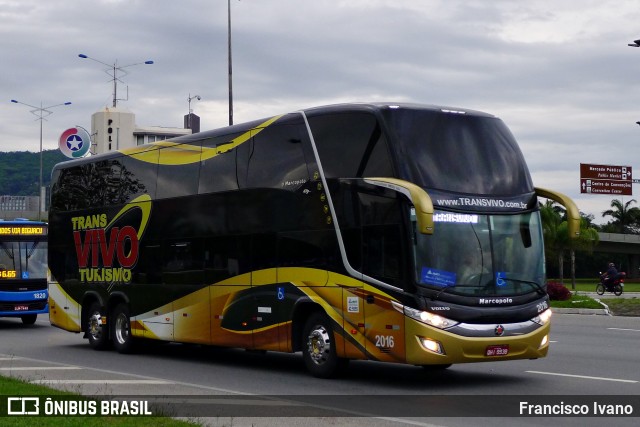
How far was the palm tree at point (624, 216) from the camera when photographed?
113 m

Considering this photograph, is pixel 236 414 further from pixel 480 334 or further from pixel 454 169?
pixel 454 169

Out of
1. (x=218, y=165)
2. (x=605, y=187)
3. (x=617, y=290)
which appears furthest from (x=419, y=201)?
(x=605, y=187)

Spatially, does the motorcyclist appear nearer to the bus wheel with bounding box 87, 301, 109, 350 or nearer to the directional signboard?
the directional signboard

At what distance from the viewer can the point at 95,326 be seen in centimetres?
2209

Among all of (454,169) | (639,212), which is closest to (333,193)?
(454,169)

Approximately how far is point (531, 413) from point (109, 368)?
8.65 m

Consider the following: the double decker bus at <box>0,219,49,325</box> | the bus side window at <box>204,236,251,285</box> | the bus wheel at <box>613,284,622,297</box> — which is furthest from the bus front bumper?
the bus wheel at <box>613,284,622,297</box>

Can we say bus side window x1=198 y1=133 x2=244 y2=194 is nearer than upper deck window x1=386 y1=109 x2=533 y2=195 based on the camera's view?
No

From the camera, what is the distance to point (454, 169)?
1445cm

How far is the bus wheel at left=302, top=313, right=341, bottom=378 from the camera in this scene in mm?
15141

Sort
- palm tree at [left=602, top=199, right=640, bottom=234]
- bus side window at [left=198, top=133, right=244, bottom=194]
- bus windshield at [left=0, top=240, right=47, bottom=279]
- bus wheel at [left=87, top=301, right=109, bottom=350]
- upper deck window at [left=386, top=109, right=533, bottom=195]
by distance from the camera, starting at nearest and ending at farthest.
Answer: upper deck window at [left=386, top=109, right=533, bottom=195] → bus side window at [left=198, top=133, right=244, bottom=194] → bus wheel at [left=87, top=301, right=109, bottom=350] → bus windshield at [left=0, top=240, right=47, bottom=279] → palm tree at [left=602, top=199, right=640, bottom=234]

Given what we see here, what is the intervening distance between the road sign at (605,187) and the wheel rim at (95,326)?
3486cm

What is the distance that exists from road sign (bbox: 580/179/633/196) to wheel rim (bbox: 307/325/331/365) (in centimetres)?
3884

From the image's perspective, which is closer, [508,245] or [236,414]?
[236,414]
